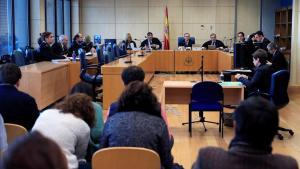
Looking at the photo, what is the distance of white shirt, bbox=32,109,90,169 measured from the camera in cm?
287

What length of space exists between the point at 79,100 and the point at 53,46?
709cm

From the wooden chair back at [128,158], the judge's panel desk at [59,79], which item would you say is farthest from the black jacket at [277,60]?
the wooden chair back at [128,158]

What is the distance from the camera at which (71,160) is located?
291 centimetres

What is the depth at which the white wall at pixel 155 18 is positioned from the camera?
16.1m

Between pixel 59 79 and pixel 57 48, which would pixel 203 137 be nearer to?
pixel 59 79

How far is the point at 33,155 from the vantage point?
4.38 feet

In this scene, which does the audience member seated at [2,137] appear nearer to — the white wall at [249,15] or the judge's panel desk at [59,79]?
the judge's panel desk at [59,79]

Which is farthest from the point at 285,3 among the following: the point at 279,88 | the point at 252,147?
the point at 252,147

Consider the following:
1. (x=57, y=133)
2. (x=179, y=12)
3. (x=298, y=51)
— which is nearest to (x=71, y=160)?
(x=57, y=133)

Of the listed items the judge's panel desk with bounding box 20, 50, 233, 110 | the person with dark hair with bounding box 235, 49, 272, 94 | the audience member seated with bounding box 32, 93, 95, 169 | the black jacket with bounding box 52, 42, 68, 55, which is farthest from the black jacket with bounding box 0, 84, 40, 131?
the black jacket with bounding box 52, 42, 68, 55

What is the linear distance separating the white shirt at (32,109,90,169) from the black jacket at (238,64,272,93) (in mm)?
3850

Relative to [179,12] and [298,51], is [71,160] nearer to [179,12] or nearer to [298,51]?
[298,51]

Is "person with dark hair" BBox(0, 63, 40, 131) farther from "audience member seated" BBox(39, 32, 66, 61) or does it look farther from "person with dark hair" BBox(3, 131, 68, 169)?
"audience member seated" BBox(39, 32, 66, 61)

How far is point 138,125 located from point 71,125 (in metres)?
0.43
